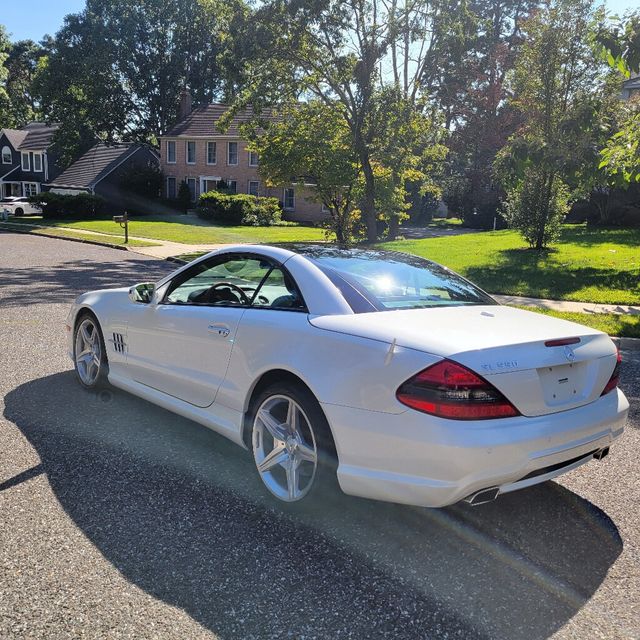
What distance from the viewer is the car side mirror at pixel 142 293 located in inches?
192

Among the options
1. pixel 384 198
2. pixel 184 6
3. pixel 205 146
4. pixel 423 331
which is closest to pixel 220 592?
pixel 423 331

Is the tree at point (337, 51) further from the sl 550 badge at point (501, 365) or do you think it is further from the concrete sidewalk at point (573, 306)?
the sl 550 badge at point (501, 365)

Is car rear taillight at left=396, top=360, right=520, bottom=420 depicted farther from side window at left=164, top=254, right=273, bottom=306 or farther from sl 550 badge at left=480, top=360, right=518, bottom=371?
side window at left=164, top=254, right=273, bottom=306

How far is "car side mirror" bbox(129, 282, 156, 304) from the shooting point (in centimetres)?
489

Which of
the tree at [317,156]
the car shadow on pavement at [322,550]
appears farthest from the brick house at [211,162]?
the car shadow on pavement at [322,550]

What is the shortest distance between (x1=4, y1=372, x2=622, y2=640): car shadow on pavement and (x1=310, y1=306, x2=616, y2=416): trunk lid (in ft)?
2.52

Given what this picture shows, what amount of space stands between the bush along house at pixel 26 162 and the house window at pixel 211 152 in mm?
18003

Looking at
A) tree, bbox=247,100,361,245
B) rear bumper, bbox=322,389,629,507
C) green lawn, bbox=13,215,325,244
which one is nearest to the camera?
rear bumper, bbox=322,389,629,507

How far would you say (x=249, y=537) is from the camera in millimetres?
3277

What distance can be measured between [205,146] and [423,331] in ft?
161

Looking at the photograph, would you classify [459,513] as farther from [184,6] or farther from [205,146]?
[184,6]

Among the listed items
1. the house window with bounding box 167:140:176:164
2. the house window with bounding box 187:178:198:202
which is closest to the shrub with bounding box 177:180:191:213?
the house window with bounding box 187:178:198:202

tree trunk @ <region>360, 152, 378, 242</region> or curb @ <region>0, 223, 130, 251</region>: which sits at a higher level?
tree trunk @ <region>360, 152, 378, 242</region>

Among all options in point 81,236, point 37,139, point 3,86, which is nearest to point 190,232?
point 81,236
